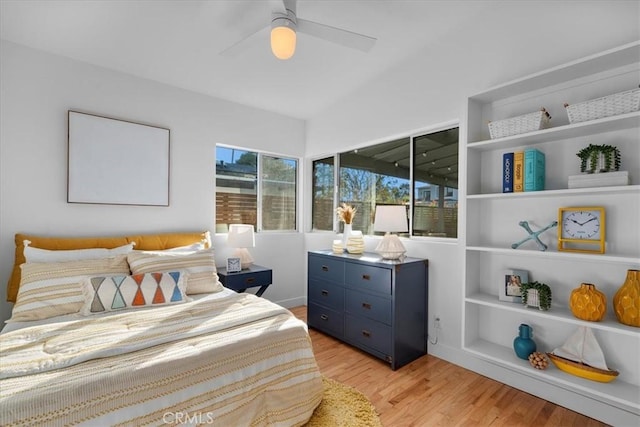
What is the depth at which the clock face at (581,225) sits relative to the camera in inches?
73.0

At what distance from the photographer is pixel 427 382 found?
2271mm

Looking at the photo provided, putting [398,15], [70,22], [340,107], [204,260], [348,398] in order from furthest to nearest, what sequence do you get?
[340,107], [204,260], [398,15], [70,22], [348,398]

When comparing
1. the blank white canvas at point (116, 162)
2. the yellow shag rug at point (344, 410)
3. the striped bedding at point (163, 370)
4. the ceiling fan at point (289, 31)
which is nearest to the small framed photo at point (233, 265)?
the blank white canvas at point (116, 162)

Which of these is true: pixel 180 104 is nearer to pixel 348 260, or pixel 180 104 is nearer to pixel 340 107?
pixel 340 107

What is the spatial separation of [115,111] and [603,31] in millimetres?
3836

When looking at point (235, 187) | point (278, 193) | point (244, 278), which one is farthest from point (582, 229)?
point (235, 187)

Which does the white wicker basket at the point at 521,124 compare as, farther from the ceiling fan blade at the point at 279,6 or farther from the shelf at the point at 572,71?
the ceiling fan blade at the point at 279,6

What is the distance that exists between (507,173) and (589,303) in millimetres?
934

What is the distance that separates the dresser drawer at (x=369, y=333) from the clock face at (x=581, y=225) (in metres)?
1.45

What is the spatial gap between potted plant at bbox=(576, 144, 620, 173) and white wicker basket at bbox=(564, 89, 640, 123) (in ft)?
0.61

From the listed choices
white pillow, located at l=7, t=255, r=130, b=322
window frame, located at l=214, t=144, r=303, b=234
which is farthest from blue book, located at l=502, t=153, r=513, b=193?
white pillow, located at l=7, t=255, r=130, b=322

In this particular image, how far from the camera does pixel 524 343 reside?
6.79 ft

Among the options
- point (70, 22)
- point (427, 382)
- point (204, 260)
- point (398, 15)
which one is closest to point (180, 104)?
point (70, 22)

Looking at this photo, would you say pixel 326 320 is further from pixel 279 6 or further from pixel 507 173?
pixel 279 6
